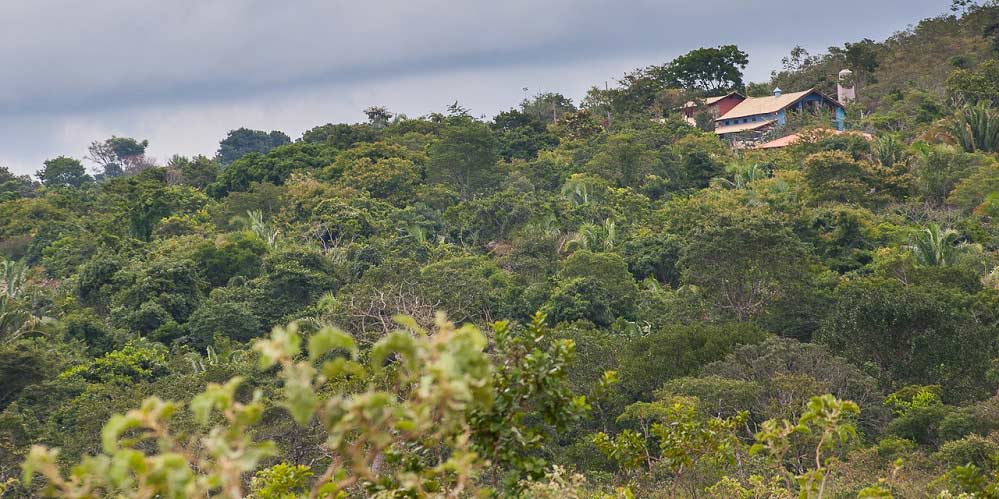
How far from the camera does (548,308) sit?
25.0 m

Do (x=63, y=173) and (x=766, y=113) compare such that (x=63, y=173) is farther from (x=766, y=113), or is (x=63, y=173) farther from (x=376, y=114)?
(x=766, y=113)

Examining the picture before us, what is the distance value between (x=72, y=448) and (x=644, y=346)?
10.8 meters

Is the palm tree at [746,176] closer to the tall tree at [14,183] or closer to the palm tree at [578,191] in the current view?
the palm tree at [578,191]

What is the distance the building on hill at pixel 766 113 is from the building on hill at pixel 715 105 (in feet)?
2.56

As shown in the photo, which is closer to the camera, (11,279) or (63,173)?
(11,279)

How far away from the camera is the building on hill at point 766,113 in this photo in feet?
160

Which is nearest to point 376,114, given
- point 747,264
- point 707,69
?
point 707,69

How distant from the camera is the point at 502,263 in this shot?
30.8 meters

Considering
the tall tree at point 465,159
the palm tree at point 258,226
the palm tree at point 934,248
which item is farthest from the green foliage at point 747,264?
the tall tree at point 465,159

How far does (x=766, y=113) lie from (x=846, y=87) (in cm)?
634

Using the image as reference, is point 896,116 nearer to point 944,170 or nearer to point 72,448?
point 944,170

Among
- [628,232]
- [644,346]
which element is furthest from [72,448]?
[628,232]

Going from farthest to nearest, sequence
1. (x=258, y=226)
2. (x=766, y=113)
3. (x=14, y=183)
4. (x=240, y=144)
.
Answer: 1. (x=240, y=144)
2. (x=14, y=183)
3. (x=766, y=113)
4. (x=258, y=226)

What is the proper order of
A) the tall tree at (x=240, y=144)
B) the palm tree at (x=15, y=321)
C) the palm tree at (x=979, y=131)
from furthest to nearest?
the tall tree at (x=240, y=144) → the palm tree at (x=979, y=131) → the palm tree at (x=15, y=321)
